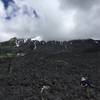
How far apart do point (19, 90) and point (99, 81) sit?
56.6 ft

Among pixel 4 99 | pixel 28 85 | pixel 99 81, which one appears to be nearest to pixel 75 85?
pixel 99 81

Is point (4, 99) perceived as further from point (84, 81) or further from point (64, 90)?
point (84, 81)

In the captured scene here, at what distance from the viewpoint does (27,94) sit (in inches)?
1987

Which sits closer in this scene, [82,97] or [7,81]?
[82,97]

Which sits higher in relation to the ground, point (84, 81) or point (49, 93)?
point (84, 81)

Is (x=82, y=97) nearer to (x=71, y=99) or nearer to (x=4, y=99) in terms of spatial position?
(x=71, y=99)

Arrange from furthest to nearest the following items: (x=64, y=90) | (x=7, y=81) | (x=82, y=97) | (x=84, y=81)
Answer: (x=7, y=81) < (x=64, y=90) < (x=82, y=97) < (x=84, y=81)

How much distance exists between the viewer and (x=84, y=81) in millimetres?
35156

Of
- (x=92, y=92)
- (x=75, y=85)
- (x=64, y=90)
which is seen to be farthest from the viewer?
(x=75, y=85)

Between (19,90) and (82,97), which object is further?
(19,90)

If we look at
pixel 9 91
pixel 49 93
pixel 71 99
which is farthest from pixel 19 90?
pixel 71 99

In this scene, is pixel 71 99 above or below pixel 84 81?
below

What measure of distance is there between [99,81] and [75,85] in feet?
19.4

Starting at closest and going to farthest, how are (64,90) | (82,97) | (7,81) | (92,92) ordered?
(82,97) < (92,92) < (64,90) < (7,81)
